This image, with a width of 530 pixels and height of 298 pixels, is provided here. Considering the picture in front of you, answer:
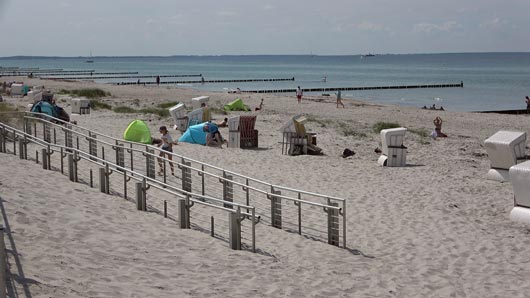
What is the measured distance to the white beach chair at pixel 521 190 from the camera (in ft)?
34.1

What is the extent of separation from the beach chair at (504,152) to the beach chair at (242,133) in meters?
6.63

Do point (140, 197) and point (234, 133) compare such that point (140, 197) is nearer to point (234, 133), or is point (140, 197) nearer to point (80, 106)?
point (234, 133)

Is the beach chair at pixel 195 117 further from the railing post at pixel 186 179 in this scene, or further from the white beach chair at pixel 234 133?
the railing post at pixel 186 179

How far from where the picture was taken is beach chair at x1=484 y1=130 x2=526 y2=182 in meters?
13.6

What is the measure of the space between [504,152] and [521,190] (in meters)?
3.27

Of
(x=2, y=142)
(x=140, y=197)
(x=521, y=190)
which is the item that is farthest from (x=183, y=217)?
(x=2, y=142)

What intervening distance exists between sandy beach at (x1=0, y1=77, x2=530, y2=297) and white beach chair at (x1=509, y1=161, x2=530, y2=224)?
230 mm

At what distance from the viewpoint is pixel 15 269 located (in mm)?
5984

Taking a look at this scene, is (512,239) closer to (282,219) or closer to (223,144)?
(282,219)

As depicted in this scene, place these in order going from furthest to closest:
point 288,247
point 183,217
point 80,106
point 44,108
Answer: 1. point 80,106
2. point 44,108
3. point 183,217
4. point 288,247

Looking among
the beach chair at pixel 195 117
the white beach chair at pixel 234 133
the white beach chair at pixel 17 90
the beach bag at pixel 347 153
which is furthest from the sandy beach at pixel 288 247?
the white beach chair at pixel 17 90

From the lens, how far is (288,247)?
28.9ft

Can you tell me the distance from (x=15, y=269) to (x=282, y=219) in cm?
508

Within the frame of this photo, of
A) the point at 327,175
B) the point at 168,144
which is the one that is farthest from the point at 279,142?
the point at 168,144
